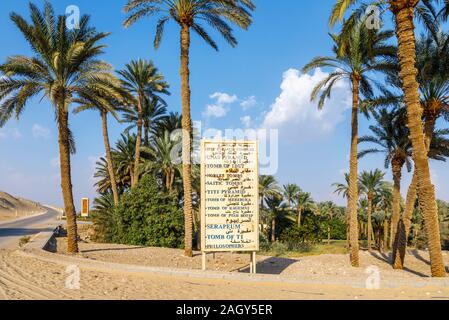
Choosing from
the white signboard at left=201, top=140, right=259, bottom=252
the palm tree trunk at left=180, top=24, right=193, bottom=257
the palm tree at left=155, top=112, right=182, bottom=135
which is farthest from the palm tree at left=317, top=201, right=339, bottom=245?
the white signboard at left=201, top=140, right=259, bottom=252

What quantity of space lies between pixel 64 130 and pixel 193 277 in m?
9.68

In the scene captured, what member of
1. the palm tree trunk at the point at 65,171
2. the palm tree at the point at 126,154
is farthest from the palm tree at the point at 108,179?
the palm tree trunk at the point at 65,171

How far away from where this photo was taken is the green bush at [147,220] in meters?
26.2

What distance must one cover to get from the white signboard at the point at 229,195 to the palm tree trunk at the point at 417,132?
5116mm

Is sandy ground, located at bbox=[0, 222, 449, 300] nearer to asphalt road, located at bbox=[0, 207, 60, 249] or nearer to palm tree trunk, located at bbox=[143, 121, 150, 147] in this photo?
asphalt road, located at bbox=[0, 207, 60, 249]

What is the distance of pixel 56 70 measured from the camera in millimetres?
16812

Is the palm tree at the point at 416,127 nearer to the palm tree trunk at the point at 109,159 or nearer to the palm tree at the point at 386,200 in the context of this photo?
the palm tree trunk at the point at 109,159

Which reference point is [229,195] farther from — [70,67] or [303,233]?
[303,233]

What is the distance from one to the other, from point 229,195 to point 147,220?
14.7m

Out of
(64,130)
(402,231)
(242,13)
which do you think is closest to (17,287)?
(64,130)

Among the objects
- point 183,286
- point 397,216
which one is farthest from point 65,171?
point 397,216

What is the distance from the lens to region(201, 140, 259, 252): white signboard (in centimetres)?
1267

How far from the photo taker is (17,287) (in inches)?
354

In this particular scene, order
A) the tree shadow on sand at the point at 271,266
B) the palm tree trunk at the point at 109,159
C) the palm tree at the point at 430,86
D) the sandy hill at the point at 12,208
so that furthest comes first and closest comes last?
the sandy hill at the point at 12,208 < the palm tree trunk at the point at 109,159 < the palm tree at the point at 430,86 < the tree shadow on sand at the point at 271,266
